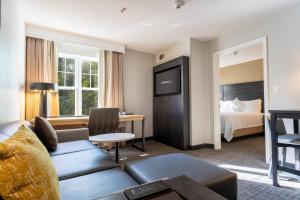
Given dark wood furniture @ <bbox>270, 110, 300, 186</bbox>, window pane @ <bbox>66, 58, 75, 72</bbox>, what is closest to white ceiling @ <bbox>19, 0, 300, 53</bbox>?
window pane @ <bbox>66, 58, 75, 72</bbox>

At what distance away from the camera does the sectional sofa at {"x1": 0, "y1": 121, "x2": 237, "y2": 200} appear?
1.02 metres

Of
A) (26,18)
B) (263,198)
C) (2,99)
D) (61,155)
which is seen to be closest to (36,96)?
(26,18)

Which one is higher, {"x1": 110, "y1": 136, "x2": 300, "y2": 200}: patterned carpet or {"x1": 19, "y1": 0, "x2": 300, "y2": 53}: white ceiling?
{"x1": 19, "y1": 0, "x2": 300, "y2": 53}: white ceiling

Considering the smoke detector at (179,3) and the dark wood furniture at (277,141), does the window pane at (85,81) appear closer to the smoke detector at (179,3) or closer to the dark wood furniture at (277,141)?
the smoke detector at (179,3)

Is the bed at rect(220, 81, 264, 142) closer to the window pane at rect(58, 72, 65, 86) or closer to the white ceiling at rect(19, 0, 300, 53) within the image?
the white ceiling at rect(19, 0, 300, 53)

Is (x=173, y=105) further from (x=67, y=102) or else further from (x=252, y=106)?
(x=252, y=106)

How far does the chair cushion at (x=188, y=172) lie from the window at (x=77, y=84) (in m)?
2.62

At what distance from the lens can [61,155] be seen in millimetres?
1697

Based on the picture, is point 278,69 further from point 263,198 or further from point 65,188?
point 65,188

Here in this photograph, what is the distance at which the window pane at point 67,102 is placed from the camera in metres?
3.44

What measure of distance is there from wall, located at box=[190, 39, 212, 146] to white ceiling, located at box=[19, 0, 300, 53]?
0.99ft

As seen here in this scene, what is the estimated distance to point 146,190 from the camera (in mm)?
750

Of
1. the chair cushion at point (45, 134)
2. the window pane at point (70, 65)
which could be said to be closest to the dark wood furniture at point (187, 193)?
the chair cushion at point (45, 134)

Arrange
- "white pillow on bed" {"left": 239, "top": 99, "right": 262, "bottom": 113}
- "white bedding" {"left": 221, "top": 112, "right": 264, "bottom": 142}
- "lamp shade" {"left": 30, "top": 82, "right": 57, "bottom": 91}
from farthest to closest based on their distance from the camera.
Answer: "white pillow on bed" {"left": 239, "top": 99, "right": 262, "bottom": 113}, "white bedding" {"left": 221, "top": 112, "right": 264, "bottom": 142}, "lamp shade" {"left": 30, "top": 82, "right": 57, "bottom": 91}
